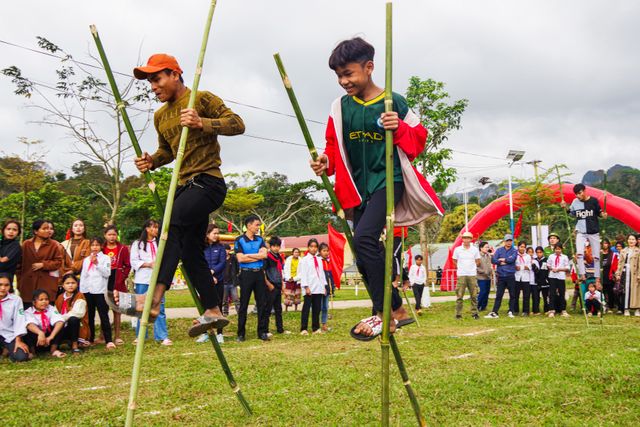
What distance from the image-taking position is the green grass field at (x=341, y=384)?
4418 mm

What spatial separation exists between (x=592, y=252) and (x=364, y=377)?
8263 mm

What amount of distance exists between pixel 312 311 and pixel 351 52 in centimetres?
785

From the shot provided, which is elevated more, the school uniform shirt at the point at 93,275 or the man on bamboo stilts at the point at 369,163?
the man on bamboo stilts at the point at 369,163

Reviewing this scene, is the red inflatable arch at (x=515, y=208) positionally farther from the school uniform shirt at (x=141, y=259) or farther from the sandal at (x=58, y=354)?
the sandal at (x=58, y=354)

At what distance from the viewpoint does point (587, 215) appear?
37.7 feet

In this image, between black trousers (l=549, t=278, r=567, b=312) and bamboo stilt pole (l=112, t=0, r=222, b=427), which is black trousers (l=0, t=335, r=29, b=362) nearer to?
bamboo stilt pole (l=112, t=0, r=222, b=427)

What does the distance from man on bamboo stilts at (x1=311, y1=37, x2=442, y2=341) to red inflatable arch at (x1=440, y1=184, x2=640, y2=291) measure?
48.3ft

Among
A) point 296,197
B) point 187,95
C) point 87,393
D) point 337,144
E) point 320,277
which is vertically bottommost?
point 87,393

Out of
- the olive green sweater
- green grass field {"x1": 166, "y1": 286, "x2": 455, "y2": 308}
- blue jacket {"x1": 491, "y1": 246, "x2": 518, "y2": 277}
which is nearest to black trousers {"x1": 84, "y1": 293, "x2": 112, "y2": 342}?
the olive green sweater

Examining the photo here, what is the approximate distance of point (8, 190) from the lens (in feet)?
172

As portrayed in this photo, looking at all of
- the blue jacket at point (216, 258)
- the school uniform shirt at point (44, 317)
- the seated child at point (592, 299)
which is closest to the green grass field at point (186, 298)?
the blue jacket at point (216, 258)

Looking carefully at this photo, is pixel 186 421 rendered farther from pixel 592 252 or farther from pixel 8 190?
pixel 8 190

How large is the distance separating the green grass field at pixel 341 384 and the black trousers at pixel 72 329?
1.13 feet

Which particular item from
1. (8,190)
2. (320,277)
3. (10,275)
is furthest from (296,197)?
(10,275)
